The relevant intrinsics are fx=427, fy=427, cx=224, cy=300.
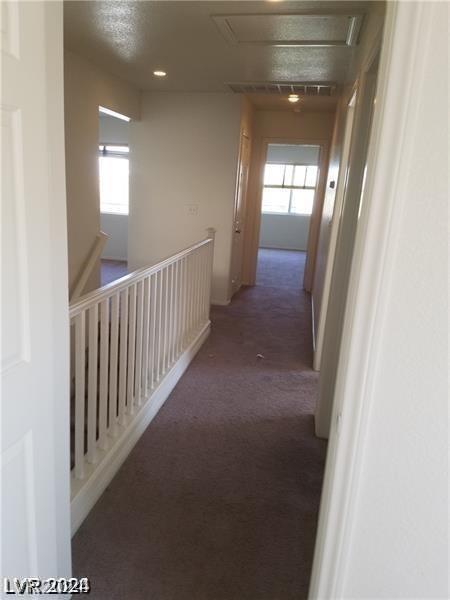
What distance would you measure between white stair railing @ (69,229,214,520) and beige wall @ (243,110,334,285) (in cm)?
279

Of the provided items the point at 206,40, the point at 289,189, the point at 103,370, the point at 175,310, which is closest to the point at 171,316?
the point at 175,310

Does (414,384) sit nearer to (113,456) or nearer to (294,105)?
(113,456)

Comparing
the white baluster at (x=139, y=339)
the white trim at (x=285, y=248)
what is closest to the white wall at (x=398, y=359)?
the white baluster at (x=139, y=339)

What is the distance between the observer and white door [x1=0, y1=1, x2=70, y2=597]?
98 centimetres

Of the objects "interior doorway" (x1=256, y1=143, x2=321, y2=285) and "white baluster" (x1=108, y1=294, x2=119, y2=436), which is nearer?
"white baluster" (x1=108, y1=294, x2=119, y2=436)

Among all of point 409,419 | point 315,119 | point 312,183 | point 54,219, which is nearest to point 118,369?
point 54,219

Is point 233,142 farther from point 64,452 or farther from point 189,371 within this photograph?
point 64,452

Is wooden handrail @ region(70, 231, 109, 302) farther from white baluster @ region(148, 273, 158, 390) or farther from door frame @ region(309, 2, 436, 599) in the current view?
door frame @ region(309, 2, 436, 599)

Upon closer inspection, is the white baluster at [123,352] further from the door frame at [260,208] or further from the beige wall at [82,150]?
the door frame at [260,208]

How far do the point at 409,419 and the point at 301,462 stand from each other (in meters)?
1.58

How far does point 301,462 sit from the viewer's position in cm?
240

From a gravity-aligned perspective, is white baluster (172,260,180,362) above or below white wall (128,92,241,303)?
below

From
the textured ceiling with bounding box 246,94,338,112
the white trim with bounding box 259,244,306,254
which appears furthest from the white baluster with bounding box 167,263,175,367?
the white trim with bounding box 259,244,306,254

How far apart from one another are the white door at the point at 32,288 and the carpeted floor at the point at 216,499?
466 mm
